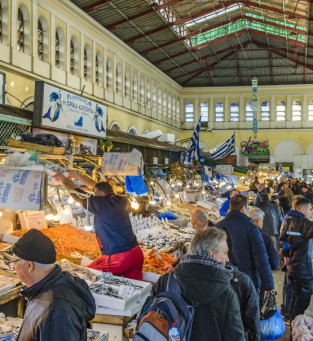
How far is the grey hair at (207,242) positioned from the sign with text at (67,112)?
4.17 meters

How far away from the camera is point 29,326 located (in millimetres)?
2129

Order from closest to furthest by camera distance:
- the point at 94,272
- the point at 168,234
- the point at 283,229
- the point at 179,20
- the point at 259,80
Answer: the point at 94,272 → the point at 283,229 → the point at 168,234 → the point at 179,20 → the point at 259,80

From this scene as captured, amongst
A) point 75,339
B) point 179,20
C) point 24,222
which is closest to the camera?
point 75,339

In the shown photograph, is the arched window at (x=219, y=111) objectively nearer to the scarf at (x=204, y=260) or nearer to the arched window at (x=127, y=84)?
the arched window at (x=127, y=84)

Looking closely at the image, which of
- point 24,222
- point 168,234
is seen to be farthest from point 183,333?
point 168,234

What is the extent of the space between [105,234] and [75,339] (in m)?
2.44

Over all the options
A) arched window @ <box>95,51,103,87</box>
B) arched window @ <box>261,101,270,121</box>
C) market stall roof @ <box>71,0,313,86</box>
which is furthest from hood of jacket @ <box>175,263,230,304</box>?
arched window @ <box>261,101,270,121</box>

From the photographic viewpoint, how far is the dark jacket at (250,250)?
3.95 m

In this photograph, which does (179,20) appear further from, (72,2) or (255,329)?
(255,329)

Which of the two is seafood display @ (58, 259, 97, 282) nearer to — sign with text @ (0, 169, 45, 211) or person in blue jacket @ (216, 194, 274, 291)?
sign with text @ (0, 169, 45, 211)

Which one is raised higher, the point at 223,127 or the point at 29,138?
the point at 223,127

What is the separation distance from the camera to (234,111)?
36.0 meters

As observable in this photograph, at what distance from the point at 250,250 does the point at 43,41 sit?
13498 mm

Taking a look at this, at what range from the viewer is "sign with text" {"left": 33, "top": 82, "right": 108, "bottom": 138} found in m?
6.02
